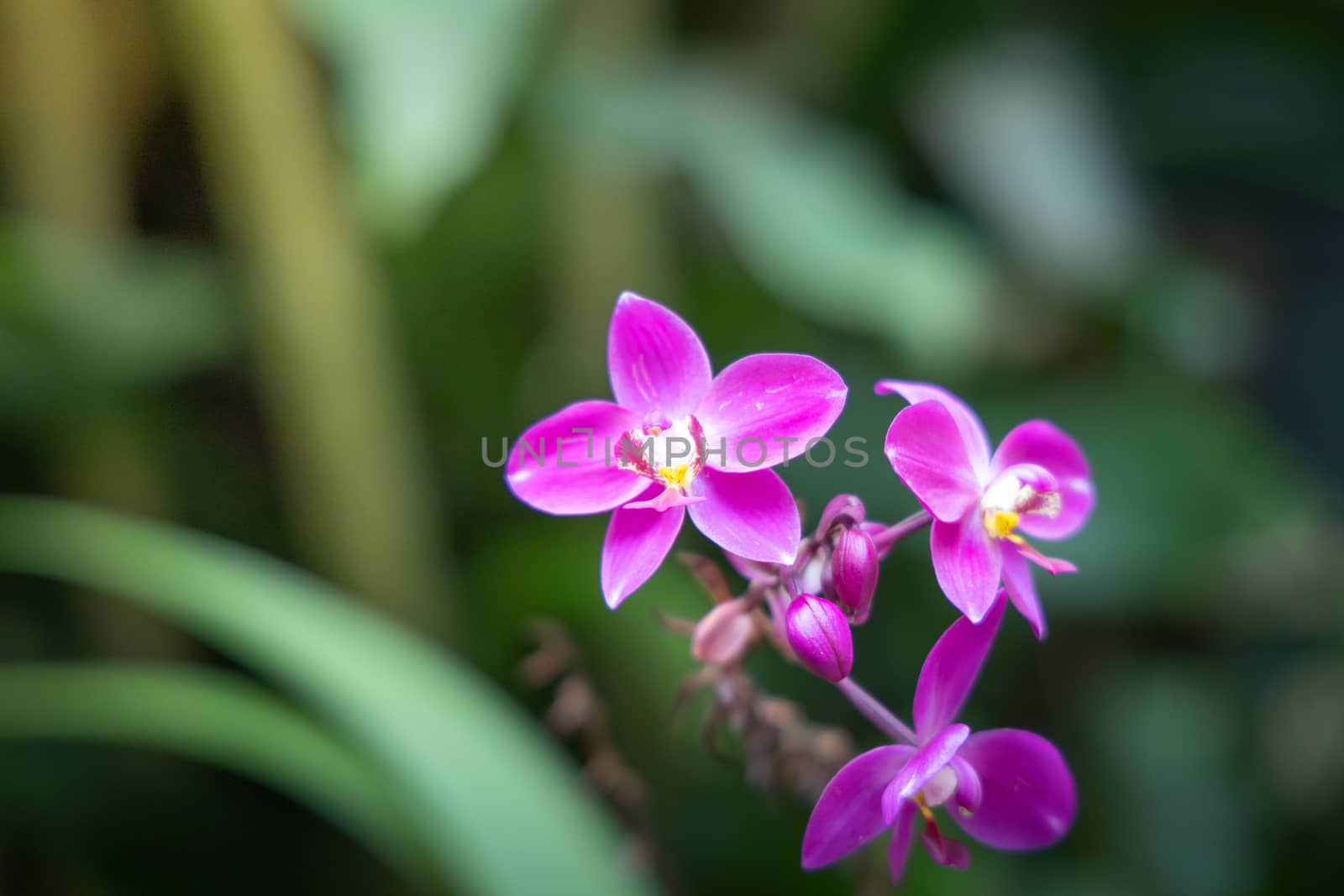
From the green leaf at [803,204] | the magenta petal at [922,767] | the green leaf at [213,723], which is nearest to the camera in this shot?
the magenta petal at [922,767]

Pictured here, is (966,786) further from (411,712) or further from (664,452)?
(411,712)

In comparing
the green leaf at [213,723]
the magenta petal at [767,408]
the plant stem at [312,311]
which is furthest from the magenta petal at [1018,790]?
the plant stem at [312,311]

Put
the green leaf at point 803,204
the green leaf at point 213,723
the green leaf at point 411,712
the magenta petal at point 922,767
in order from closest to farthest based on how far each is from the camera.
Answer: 1. the magenta petal at point 922,767
2. the green leaf at point 411,712
3. the green leaf at point 213,723
4. the green leaf at point 803,204

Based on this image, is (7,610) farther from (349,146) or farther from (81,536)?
(349,146)

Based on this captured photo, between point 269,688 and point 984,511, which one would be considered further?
point 269,688

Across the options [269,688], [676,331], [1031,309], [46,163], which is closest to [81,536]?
[269,688]

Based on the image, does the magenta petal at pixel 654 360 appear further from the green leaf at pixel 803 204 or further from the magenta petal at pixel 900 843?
the green leaf at pixel 803 204
